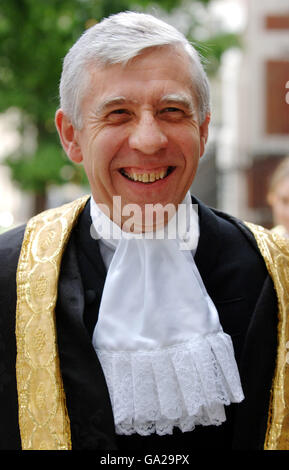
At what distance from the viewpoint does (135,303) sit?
1.84 m

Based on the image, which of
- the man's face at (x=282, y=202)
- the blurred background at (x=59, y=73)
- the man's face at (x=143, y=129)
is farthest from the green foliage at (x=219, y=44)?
the man's face at (x=143, y=129)

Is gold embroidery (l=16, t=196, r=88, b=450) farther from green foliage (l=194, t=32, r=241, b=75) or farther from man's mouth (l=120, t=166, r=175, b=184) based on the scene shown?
green foliage (l=194, t=32, r=241, b=75)

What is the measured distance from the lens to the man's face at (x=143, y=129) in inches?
66.5

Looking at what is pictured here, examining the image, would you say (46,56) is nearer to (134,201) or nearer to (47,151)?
(47,151)

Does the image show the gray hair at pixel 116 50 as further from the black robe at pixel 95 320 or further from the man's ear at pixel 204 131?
the black robe at pixel 95 320

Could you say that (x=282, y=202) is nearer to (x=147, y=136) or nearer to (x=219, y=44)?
(x=147, y=136)

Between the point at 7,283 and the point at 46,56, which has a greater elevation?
the point at 46,56

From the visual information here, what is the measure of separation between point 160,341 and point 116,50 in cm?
83

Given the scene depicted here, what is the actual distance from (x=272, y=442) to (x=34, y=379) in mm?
725

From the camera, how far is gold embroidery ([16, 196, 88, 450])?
68.9 inches

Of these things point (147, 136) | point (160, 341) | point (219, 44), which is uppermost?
point (219, 44)

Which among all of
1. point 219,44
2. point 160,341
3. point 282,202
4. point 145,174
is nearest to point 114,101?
point 145,174

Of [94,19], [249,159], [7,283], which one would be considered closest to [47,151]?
[94,19]

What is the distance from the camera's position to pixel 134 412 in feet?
5.74
